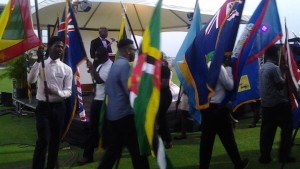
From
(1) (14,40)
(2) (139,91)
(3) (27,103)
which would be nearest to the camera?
(2) (139,91)

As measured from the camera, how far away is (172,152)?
24.7 ft

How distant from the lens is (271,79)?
6.29m

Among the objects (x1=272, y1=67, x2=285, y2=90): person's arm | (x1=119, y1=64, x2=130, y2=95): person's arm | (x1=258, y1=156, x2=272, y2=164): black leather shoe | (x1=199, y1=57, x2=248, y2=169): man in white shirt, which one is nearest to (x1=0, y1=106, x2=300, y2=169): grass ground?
(x1=258, y1=156, x2=272, y2=164): black leather shoe

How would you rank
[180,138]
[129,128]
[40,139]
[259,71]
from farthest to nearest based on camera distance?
[180,138], [259,71], [40,139], [129,128]

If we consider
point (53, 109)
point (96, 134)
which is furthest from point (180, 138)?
point (53, 109)

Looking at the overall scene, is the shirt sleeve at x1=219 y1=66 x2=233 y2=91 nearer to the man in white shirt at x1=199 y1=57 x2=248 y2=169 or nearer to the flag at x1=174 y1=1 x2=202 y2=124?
the man in white shirt at x1=199 y1=57 x2=248 y2=169

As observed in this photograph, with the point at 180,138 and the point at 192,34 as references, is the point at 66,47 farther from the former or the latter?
the point at 180,138

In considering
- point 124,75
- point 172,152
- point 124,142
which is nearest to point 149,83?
point 124,75

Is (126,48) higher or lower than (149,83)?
higher

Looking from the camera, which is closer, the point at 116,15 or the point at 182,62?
the point at 182,62

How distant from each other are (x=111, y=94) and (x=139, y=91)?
82 cm

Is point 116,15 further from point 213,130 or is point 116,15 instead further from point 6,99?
point 213,130

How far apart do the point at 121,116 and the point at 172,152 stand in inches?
121

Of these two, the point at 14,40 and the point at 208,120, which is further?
the point at 14,40
